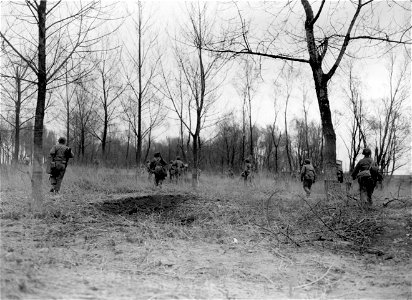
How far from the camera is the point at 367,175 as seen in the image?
29.4 feet

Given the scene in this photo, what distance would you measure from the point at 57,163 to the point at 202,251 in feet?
18.7

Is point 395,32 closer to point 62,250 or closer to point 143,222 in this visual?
point 143,222

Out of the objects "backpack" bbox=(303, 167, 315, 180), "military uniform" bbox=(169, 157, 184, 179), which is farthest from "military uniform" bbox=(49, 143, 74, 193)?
"military uniform" bbox=(169, 157, 184, 179)

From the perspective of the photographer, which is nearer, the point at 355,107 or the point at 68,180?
the point at 68,180

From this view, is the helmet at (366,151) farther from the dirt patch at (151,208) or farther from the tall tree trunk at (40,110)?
the tall tree trunk at (40,110)

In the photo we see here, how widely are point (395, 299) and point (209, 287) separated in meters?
1.72

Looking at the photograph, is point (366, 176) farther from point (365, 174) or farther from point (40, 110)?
point (40, 110)

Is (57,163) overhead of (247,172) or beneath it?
overhead

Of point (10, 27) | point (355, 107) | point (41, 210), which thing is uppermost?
point (355, 107)

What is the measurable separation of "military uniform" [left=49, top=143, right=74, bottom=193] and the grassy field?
118 centimetres

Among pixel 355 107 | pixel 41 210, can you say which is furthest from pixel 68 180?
pixel 355 107

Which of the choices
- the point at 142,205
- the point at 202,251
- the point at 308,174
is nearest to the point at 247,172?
the point at 308,174

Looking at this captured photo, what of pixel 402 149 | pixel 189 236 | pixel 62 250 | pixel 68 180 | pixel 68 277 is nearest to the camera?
pixel 68 277

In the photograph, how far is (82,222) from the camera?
20.1 ft
